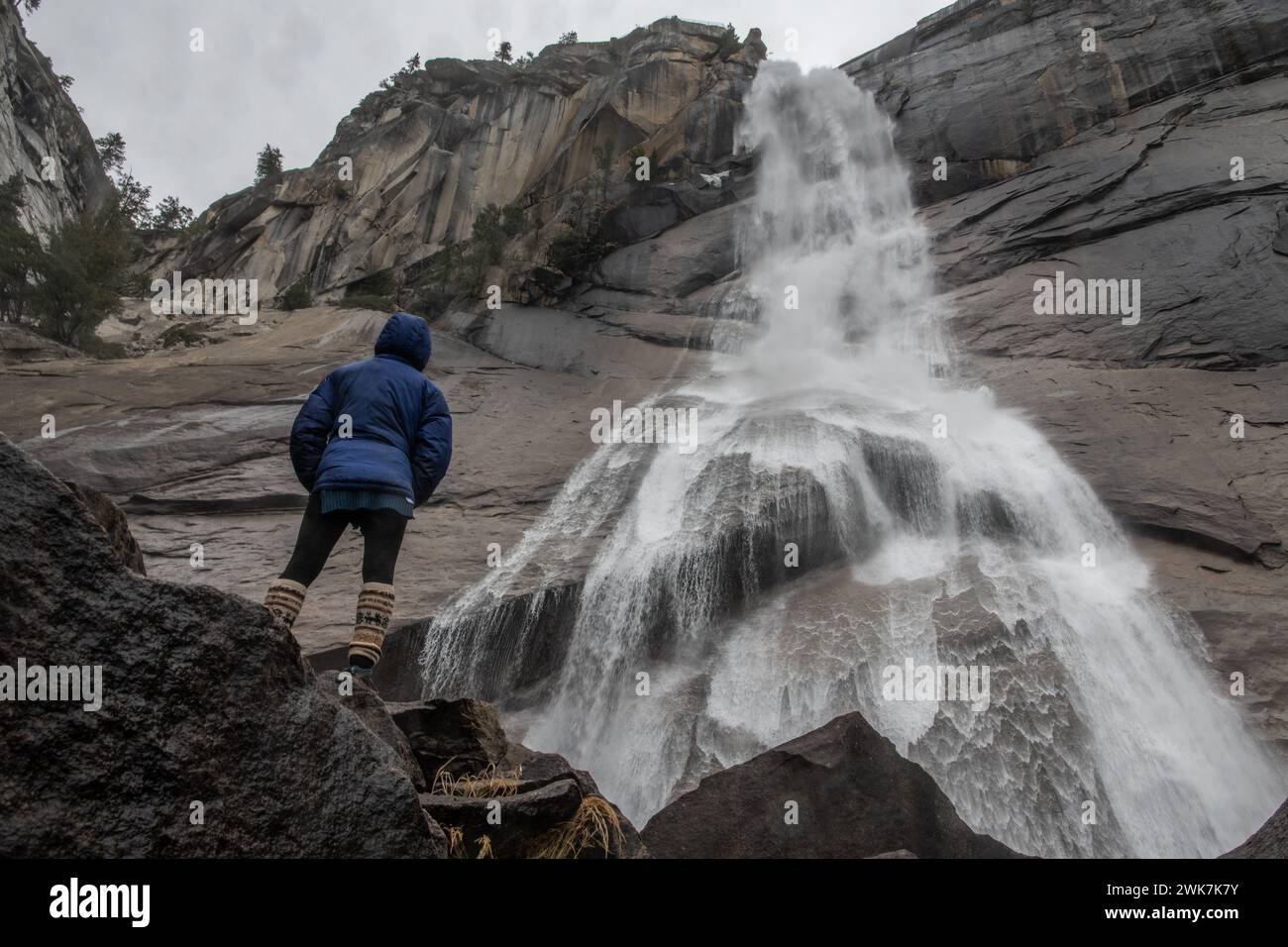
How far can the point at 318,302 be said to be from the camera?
33.8m

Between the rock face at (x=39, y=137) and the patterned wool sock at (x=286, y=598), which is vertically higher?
the rock face at (x=39, y=137)

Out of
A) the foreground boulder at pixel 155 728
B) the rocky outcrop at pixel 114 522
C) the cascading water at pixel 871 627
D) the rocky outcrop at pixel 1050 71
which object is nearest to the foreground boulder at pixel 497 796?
the foreground boulder at pixel 155 728

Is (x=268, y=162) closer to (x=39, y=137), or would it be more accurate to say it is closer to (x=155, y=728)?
(x=39, y=137)

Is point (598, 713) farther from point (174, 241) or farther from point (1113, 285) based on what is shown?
point (174, 241)

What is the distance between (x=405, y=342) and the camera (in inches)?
208

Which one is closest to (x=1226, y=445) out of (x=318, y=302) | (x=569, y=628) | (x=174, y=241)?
(x=569, y=628)

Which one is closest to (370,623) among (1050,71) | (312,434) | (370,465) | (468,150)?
(370,465)

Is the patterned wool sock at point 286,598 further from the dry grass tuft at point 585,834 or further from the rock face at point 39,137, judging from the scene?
the rock face at point 39,137

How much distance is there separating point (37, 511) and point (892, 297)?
2124cm

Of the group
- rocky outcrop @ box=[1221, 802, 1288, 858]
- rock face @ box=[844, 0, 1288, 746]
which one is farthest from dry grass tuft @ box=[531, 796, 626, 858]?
rock face @ box=[844, 0, 1288, 746]

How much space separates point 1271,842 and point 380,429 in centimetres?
478

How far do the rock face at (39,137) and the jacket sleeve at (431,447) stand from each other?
1279 inches

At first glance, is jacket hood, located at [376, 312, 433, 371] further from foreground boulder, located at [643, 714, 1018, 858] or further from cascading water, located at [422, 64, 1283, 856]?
cascading water, located at [422, 64, 1283, 856]

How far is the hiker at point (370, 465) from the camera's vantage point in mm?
4477
